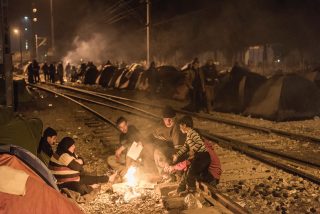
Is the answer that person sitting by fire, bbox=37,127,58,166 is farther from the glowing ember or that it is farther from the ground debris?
the glowing ember

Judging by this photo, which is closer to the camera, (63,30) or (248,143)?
(248,143)

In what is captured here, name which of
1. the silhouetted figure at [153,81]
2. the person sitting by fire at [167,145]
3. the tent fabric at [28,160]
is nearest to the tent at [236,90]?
the silhouetted figure at [153,81]

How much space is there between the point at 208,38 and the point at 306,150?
3611 centimetres

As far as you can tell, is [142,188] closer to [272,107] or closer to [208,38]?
[272,107]

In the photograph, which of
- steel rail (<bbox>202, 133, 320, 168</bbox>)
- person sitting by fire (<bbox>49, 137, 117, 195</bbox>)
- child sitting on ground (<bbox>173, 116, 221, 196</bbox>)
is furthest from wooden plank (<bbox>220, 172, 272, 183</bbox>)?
person sitting by fire (<bbox>49, 137, 117, 195</bbox>)

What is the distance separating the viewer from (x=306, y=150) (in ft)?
33.8

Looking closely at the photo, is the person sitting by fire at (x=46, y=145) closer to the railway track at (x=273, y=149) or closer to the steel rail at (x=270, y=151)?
the railway track at (x=273, y=149)

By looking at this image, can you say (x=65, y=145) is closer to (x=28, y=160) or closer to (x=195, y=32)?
(x=28, y=160)

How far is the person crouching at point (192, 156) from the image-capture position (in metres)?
6.71

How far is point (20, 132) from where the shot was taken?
22.8ft

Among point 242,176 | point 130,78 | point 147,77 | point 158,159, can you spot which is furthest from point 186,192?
point 130,78

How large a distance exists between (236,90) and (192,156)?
1067 cm

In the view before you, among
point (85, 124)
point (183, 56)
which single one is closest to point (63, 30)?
point (183, 56)

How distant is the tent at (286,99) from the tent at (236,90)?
0.73 metres
